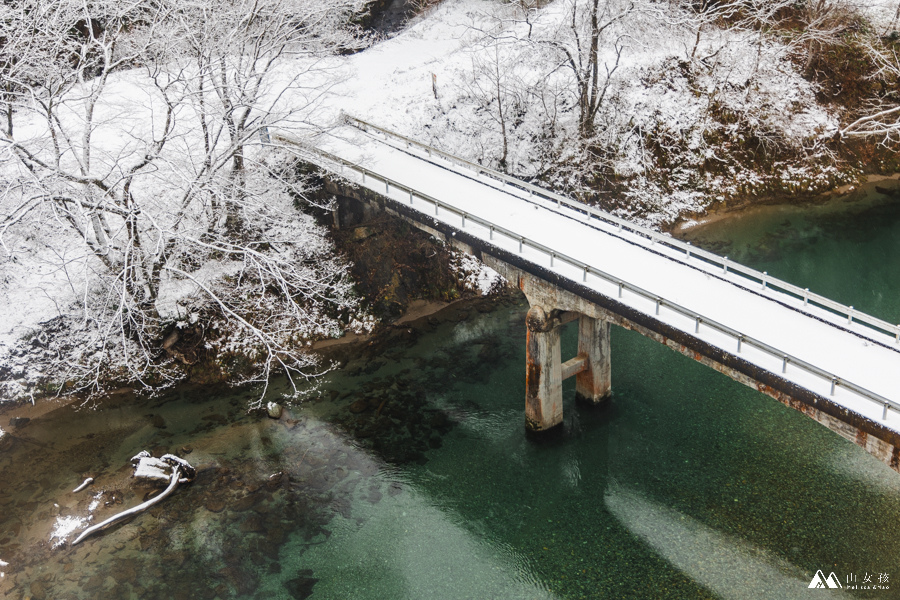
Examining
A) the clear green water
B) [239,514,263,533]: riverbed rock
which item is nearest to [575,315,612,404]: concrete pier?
the clear green water

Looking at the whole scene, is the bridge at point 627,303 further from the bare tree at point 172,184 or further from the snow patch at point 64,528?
the snow patch at point 64,528

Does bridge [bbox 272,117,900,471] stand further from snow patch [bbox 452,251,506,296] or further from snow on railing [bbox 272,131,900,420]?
snow patch [bbox 452,251,506,296]

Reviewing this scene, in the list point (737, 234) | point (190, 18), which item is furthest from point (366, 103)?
point (737, 234)

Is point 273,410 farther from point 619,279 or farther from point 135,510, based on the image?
point 619,279

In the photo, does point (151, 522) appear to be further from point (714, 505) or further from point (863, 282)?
point (863, 282)

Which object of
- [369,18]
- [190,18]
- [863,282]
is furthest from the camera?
[369,18]
